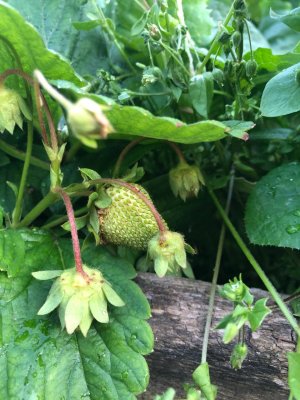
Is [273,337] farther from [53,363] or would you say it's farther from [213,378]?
[53,363]

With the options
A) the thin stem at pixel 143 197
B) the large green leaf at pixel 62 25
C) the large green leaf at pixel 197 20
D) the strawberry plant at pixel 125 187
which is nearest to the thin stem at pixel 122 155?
the strawberry plant at pixel 125 187

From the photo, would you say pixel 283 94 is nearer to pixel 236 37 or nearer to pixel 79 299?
pixel 236 37

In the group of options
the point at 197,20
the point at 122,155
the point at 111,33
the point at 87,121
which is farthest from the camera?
the point at 197,20

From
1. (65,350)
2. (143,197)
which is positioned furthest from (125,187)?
(65,350)

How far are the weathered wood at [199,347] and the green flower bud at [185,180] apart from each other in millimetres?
165

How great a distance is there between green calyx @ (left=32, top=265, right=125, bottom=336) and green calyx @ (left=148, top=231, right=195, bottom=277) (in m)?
0.09

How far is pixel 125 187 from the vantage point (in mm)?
893

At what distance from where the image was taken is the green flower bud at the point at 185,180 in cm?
100

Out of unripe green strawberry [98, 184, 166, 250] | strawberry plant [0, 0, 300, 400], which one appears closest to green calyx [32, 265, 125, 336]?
strawberry plant [0, 0, 300, 400]

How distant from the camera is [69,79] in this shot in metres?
0.91

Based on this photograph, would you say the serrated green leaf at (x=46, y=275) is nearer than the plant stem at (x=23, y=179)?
Yes

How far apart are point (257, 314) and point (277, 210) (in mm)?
244

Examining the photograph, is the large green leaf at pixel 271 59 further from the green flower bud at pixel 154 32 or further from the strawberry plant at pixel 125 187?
the green flower bud at pixel 154 32

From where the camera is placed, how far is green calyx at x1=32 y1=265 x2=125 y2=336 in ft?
2.53
